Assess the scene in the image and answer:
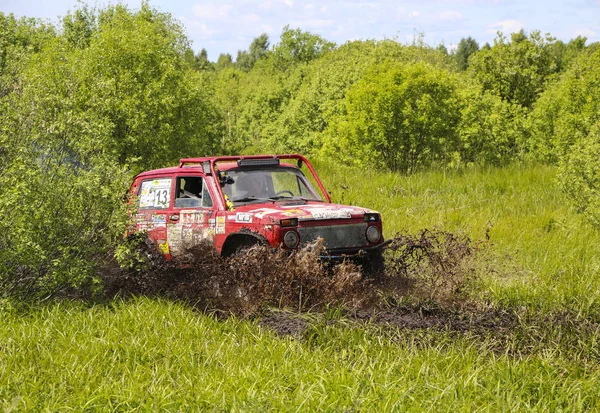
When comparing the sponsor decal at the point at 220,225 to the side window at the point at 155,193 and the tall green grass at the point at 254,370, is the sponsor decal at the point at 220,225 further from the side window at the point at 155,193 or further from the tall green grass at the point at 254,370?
the tall green grass at the point at 254,370

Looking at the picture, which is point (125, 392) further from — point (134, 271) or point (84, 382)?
point (134, 271)

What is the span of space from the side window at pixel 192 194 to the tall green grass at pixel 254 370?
6.80ft

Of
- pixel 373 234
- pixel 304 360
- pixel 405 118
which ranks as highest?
pixel 405 118

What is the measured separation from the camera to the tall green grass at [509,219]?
8.99m

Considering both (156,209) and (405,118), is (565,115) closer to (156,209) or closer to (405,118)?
(405,118)

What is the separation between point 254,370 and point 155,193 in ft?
15.5

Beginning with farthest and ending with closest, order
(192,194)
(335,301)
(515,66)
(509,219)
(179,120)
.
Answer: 1. (515,66)
2. (179,120)
3. (509,219)
4. (192,194)
5. (335,301)

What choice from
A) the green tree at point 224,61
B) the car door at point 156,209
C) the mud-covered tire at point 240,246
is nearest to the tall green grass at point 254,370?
the mud-covered tire at point 240,246

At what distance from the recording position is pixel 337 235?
8555 mm

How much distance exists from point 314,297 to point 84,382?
275 centimetres

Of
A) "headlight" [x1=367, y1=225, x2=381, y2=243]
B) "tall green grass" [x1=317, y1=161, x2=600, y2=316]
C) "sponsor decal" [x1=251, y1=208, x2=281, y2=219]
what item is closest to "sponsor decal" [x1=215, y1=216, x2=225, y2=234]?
"sponsor decal" [x1=251, y1=208, x2=281, y2=219]

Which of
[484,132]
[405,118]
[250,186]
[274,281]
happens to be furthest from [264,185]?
[484,132]

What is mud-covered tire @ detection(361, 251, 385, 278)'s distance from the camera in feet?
29.9

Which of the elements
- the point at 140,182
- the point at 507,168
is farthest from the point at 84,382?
the point at 507,168
